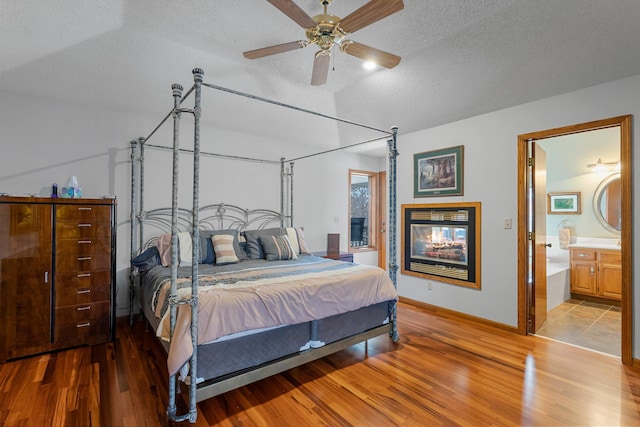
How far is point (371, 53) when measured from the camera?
227 centimetres

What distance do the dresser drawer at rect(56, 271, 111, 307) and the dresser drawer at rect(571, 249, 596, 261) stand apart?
6222 mm

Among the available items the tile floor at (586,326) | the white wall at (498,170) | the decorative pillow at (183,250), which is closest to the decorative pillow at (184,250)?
the decorative pillow at (183,250)

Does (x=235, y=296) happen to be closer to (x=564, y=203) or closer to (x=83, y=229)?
(x=83, y=229)

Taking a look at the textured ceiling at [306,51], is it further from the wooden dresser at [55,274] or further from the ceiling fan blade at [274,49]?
the wooden dresser at [55,274]

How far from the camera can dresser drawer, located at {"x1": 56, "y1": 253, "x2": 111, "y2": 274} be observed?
2862mm

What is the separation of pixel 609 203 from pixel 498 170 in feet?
8.77

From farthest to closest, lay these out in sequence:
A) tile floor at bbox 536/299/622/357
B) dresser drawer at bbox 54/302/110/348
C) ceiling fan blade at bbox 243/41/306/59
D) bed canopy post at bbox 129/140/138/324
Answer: bed canopy post at bbox 129/140/138/324
tile floor at bbox 536/299/622/357
dresser drawer at bbox 54/302/110/348
ceiling fan blade at bbox 243/41/306/59

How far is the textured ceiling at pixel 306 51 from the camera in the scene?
2.33 m

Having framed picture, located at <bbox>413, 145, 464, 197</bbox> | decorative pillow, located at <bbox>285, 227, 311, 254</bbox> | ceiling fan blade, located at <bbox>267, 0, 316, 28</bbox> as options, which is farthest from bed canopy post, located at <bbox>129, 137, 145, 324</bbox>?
framed picture, located at <bbox>413, 145, 464, 197</bbox>

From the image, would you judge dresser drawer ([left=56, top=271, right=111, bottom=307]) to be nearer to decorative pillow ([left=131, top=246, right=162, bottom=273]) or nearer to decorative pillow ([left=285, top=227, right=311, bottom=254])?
decorative pillow ([left=131, top=246, right=162, bottom=273])

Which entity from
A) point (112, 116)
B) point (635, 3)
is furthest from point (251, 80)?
point (635, 3)

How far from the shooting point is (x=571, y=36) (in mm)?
2508

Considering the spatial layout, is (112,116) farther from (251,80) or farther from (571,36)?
(571,36)

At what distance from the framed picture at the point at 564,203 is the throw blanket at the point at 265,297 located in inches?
159
